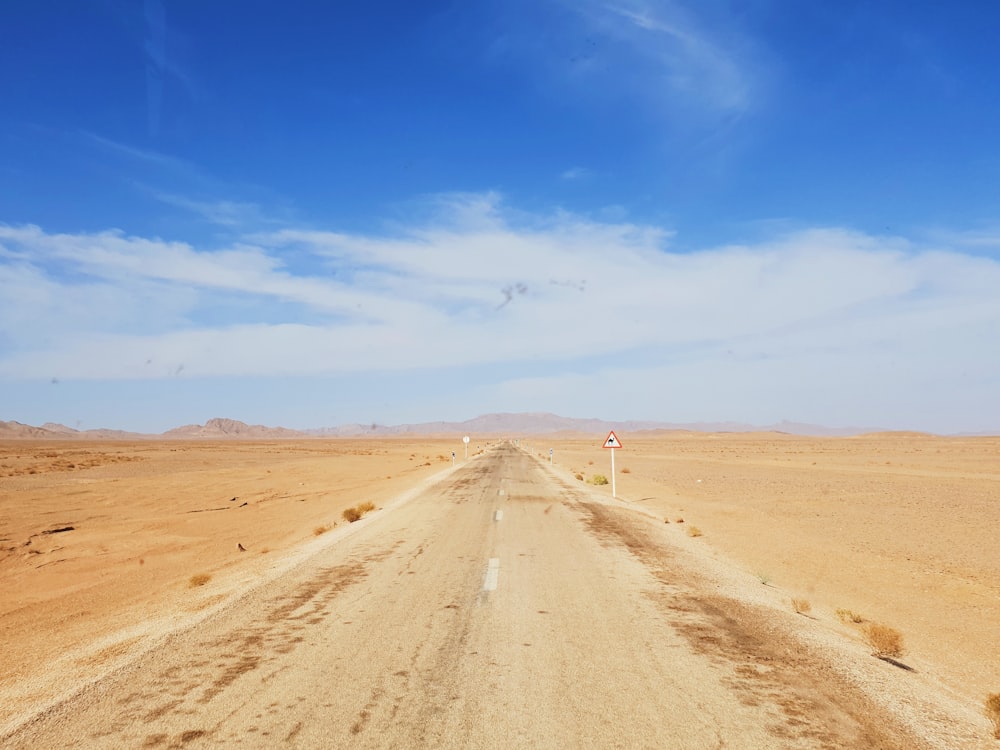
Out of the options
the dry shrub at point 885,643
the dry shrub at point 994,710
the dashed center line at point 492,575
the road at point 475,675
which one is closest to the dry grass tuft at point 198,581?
the road at point 475,675

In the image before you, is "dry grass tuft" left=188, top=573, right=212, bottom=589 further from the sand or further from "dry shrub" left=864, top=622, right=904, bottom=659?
"dry shrub" left=864, top=622, right=904, bottom=659

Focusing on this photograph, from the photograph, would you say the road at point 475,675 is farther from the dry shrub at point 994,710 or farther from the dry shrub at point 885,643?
the dry shrub at point 885,643

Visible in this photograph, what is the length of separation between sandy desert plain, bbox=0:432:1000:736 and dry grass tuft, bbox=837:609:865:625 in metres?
0.04

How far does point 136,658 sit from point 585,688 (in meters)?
4.35

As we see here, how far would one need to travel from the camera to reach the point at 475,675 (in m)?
5.35

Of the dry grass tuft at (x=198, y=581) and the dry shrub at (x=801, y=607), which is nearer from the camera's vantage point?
the dry shrub at (x=801, y=607)

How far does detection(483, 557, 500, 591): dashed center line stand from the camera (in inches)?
341

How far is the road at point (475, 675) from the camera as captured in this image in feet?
14.2

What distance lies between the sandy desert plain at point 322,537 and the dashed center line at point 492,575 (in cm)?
359

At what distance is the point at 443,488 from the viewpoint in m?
25.6

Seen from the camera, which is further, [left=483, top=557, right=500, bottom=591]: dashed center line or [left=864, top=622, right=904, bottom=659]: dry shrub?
[left=483, top=557, right=500, bottom=591]: dashed center line

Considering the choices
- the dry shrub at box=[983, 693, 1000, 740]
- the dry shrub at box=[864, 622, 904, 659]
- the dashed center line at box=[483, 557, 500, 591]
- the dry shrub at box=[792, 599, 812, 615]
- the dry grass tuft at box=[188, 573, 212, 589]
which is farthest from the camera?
the dry grass tuft at box=[188, 573, 212, 589]

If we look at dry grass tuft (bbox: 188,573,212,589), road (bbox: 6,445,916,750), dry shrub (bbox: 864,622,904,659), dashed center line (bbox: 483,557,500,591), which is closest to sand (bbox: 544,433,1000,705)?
dry shrub (bbox: 864,622,904,659)

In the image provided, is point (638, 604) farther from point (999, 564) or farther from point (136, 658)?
point (999, 564)
